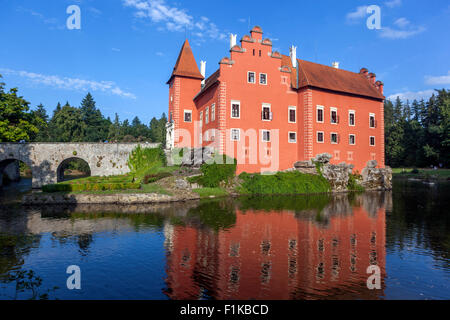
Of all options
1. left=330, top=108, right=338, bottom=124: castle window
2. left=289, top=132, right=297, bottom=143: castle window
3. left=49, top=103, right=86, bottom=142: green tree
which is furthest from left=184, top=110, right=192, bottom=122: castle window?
left=49, top=103, right=86, bottom=142: green tree

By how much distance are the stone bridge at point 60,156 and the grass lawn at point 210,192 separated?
1491cm

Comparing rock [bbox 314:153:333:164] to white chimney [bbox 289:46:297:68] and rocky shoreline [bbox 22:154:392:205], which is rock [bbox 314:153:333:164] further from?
white chimney [bbox 289:46:297:68]

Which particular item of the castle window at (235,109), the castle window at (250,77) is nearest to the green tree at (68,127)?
the castle window at (235,109)

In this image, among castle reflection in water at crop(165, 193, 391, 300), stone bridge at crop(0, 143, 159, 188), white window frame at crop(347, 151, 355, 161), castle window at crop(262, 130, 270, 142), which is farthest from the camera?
white window frame at crop(347, 151, 355, 161)

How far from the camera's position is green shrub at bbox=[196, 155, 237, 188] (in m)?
29.1

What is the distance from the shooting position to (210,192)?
2792 centimetres

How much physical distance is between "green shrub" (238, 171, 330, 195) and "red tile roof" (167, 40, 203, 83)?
17.5 meters

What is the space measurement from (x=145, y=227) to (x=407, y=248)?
13154 mm

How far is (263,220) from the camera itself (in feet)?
56.4

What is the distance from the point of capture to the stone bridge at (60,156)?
117ft

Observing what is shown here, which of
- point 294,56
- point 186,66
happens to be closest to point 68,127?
point 186,66

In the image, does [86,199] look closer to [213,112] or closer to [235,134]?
[235,134]

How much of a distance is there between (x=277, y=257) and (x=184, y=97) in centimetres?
3211
